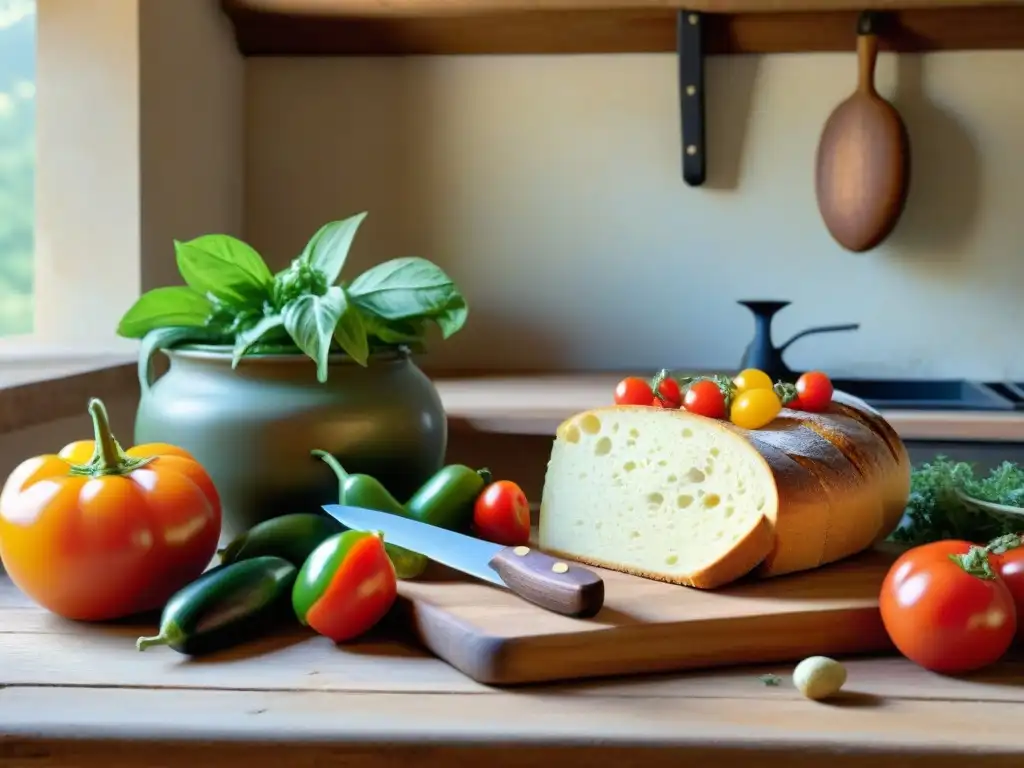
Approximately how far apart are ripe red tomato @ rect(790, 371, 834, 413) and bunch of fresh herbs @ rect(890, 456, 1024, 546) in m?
0.12

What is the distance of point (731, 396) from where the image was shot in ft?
3.10

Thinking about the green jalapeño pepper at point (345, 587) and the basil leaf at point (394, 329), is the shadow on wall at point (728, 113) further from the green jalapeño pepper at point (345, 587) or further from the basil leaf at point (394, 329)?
the green jalapeño pepper at point (345, 587)

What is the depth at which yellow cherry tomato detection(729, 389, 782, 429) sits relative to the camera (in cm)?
91

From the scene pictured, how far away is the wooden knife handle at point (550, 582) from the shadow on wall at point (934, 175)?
1.40 meters

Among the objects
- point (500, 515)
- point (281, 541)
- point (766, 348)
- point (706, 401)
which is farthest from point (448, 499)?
point (766, 348)

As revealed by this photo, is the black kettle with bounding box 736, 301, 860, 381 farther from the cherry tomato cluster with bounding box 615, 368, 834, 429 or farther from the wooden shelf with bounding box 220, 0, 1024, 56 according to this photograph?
the cherry tomato cluster with bounding box 615, 368, 834, 429

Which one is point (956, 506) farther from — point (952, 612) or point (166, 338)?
point (166, 338)

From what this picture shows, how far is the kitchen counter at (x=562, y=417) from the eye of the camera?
136 cm

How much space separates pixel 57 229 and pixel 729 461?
1194 millimetres

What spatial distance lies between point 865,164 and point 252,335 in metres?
1.32

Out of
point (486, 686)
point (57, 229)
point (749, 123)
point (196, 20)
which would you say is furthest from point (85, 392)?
point (749, 123)

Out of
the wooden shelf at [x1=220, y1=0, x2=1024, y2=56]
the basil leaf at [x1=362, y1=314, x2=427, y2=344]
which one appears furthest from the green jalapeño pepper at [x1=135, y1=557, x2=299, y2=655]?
the wooden shelf at [x1=220, y1=0, x2=1024, y2=56]

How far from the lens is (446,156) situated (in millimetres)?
1947

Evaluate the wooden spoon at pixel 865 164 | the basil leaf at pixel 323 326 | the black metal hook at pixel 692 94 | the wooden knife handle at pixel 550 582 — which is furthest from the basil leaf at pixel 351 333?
the wooden spoon at pixel 865 164
